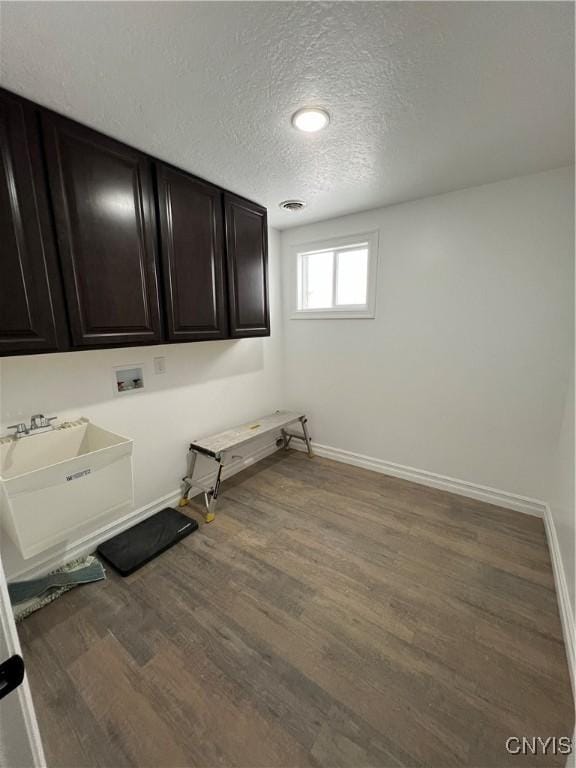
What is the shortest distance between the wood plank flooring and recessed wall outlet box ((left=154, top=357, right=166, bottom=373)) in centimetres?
118

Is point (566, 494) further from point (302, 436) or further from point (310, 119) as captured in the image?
point (310, 119)

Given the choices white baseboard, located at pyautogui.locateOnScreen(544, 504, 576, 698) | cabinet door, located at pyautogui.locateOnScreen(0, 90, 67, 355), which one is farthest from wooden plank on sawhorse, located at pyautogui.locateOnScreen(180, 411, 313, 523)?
white baseboard, located at pyautogui.locateOnScreen(544, 504, 576, 698)

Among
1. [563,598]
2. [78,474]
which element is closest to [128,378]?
[78,474]

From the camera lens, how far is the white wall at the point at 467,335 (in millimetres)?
1966

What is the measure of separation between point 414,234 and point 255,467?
2535 mm

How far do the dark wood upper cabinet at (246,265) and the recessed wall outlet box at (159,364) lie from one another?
0.54 meters

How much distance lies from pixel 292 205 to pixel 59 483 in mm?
2423

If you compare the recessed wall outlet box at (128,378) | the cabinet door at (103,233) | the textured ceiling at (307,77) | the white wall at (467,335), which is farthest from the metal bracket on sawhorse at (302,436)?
the textured ceiling at (307,77)

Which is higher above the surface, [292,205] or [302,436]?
[292,205]

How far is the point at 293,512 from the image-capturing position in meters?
2.29

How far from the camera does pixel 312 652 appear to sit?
1328mm

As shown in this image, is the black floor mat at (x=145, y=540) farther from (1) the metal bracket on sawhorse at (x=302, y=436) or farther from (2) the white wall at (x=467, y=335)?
(2) the white wall at (x=467, y=335)

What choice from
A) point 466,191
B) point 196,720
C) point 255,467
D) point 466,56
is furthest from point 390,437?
point 466,56

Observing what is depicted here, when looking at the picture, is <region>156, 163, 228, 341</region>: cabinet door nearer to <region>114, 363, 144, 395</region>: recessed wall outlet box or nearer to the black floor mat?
<region>114, 363, 144, 395</region>: recessed wall outlet box
